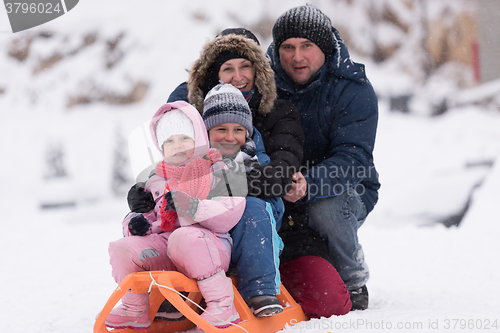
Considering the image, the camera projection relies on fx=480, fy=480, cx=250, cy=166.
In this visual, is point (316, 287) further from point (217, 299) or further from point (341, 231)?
point (217, 299)

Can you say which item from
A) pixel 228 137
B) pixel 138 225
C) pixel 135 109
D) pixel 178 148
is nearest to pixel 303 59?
pixel 228 137

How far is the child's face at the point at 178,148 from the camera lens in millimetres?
1618

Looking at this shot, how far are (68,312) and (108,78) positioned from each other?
33.8ft

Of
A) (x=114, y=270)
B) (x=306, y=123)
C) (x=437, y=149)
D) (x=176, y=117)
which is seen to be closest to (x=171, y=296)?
(x=114, y=270)

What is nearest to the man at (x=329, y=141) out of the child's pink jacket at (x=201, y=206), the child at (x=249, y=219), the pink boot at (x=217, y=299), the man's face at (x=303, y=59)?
the man's face at (x=303, y=59)

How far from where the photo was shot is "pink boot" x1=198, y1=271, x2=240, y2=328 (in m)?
1.41

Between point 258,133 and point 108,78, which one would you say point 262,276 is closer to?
point 258,133

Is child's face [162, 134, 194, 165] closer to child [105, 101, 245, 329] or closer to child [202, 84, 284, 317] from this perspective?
child [105, 101, 245, 329]

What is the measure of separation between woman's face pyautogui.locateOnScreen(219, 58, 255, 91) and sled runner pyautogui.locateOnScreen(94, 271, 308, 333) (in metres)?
0.87

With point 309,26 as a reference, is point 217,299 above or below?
below

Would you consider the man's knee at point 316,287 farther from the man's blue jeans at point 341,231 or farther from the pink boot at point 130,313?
the pink boot at point 130,313

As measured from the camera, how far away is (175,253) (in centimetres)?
144

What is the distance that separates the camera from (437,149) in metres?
11.2

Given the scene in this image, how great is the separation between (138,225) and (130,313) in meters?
0.28
